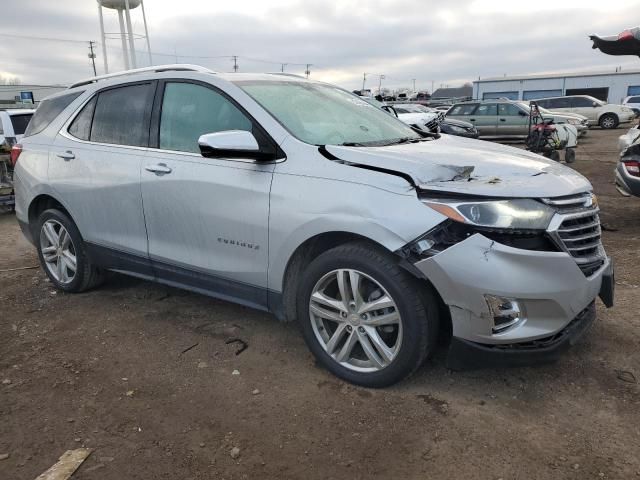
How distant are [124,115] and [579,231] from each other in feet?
10.5

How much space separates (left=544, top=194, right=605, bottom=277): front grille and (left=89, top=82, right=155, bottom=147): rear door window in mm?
2728

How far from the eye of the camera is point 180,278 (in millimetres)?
3627

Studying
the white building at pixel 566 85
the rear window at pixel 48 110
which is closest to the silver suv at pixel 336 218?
the rear window at pixel 48 110

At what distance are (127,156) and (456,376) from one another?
2.70 m

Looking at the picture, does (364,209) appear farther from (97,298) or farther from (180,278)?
(97,298)

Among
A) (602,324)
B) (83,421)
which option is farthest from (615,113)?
(83,421)

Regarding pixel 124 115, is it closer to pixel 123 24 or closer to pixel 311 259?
pixel 311 259

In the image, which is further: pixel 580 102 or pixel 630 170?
pixel 580 102

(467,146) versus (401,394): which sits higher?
(467,146)

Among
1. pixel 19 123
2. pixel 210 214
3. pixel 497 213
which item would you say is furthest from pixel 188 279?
pixel 19 123

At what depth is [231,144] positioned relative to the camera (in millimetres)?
2936

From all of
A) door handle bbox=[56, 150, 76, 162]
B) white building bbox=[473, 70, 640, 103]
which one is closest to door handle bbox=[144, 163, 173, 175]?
door handle bbox=[56, 150, 76, 162]

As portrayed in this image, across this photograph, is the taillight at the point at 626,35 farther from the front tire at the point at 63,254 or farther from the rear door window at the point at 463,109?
the rear door window at the point at 463,109

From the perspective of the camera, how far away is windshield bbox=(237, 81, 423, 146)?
126 inches
